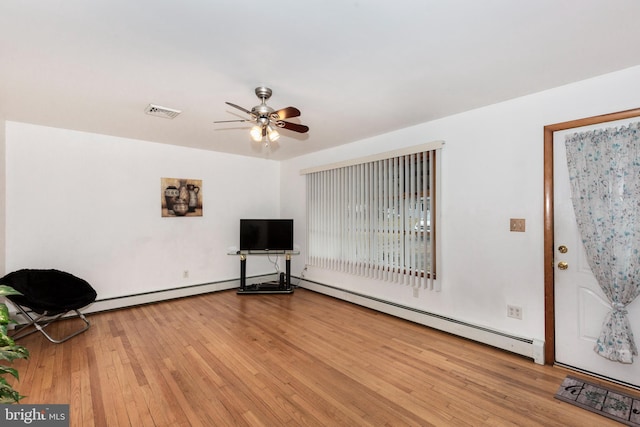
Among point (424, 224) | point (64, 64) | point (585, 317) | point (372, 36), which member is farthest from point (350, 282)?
point (64, 64)

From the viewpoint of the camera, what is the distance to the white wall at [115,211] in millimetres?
3633

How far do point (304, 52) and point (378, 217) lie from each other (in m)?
2.51

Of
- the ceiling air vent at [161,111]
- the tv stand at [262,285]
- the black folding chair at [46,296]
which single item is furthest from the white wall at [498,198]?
the black folding chair at [46,296]

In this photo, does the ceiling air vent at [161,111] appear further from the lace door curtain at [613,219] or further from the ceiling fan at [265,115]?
the lace door curtain at [613,219]

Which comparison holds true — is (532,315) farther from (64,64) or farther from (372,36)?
(64,64)

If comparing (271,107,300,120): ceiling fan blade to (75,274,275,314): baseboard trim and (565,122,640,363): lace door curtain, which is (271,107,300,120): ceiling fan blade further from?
(75,274,275,314): baseboard trim

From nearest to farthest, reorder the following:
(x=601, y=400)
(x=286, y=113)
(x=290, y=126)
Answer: (x=601, y=400) → (x=286, y=113) → (x=290, y=126)

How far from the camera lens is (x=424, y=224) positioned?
350 centimetres

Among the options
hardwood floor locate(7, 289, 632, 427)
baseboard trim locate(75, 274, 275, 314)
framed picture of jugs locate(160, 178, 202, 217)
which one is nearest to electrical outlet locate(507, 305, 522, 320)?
hardwood floor locate(7, 289, 632, 427)

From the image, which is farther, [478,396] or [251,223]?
[251,223]

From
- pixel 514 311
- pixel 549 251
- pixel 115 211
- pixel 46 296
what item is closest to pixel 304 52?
pixel 549 251

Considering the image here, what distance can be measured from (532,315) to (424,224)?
133 cm

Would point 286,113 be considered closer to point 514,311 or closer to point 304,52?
point 304,52

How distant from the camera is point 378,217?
405 cm
